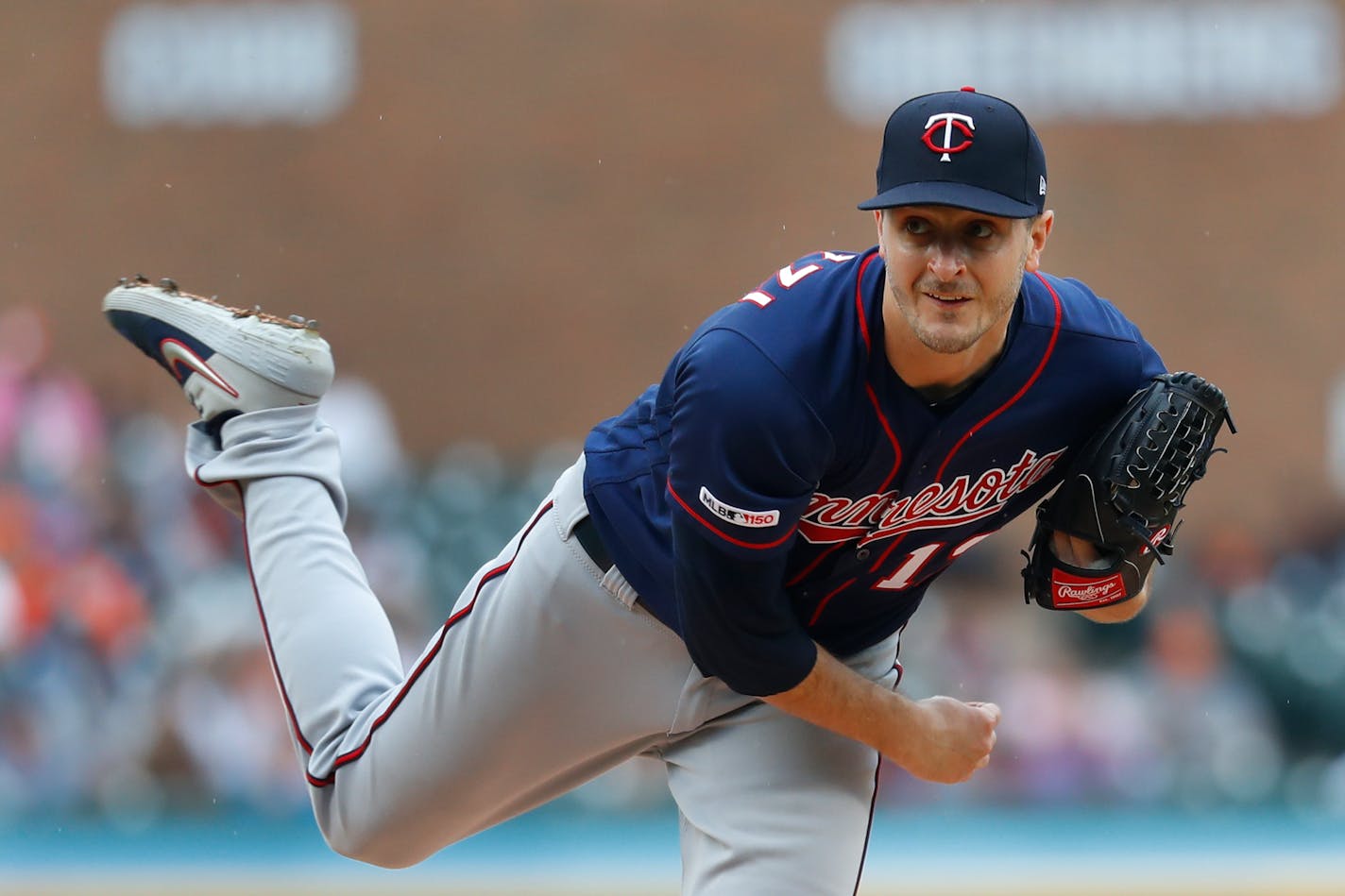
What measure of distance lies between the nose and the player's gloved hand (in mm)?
692

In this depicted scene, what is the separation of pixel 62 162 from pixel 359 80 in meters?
1.80

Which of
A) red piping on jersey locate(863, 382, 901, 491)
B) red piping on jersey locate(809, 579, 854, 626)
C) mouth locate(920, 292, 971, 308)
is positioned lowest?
red piping on jersey locate(809, 579, 854, 626)

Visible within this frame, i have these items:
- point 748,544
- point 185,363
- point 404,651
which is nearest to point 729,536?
point 748,544

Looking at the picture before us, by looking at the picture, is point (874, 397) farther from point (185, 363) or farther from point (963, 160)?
point (185, 363)

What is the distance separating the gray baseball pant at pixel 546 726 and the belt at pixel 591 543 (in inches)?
0.6

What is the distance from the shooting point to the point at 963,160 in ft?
6.97

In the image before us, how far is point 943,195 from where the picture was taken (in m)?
2.10

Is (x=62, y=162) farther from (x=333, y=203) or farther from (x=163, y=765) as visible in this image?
(x=163, y=765)

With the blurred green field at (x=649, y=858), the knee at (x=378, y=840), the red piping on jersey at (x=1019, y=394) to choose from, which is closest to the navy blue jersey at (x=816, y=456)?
the red piping on jersey at (x=1019, y=394)

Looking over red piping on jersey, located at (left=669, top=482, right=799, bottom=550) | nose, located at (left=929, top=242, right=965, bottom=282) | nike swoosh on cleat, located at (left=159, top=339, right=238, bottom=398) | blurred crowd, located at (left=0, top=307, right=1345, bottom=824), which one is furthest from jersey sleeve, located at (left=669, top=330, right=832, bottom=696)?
blurred crowd, located at (left=0, top=307, right=1345, bottom=824)

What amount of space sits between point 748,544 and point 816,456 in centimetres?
15

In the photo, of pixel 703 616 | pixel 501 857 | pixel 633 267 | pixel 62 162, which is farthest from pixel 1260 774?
pixel 62 162

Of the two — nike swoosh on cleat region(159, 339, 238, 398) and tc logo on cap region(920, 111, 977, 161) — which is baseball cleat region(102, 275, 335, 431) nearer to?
nike swoosh on cleat region(159, 339, 238, 398)

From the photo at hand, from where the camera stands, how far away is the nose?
2.13 meters
